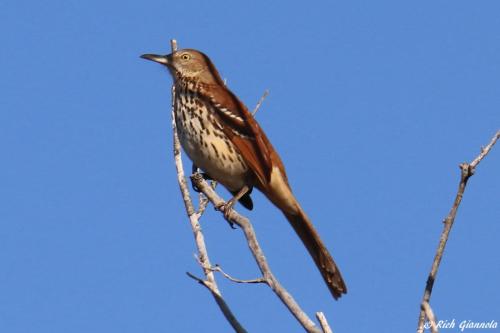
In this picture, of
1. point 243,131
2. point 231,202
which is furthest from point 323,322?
point 243,131

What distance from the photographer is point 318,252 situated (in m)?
6.82

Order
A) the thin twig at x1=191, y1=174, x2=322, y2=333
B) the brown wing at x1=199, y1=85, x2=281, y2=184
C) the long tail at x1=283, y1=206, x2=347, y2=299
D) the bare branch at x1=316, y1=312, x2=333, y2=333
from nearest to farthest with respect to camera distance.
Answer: the bare branch at x1=316, y1=312, x2=333, y2=333 < the thin twig at x1=191, y1=174, x2=322, y2=333 < the long tail at x1=283, y1=206, x2=347, y2=299 < the brown wing at x1=199, y1=85, x2=281, y2=184

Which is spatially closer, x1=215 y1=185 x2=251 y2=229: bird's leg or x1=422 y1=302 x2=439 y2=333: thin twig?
x1=422 y1=302 x2=439 y2=333: thin twig

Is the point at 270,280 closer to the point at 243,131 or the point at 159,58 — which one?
the point at 243,131

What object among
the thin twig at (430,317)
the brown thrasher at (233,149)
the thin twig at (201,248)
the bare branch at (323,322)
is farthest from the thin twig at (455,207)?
the brown thrasher at (233,149)

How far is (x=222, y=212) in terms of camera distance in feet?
21.6

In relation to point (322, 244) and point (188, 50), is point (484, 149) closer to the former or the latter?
point (322, 244)

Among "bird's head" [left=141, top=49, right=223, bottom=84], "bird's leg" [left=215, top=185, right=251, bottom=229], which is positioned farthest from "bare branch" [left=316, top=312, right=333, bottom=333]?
"bird's head" [left=141, top=49, right=223, bottom=84]

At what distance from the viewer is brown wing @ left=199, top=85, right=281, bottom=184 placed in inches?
275

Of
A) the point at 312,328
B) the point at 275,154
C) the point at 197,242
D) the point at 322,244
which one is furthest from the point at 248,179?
the point at 312,328

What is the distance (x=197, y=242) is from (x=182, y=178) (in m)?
0.60

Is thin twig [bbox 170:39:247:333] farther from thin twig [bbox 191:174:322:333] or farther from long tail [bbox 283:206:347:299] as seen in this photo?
long tail [bbox 283:206:347:299]

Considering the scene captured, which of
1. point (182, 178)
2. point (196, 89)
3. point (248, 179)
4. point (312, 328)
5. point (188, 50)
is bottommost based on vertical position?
point (312, 328)

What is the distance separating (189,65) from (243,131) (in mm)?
879
